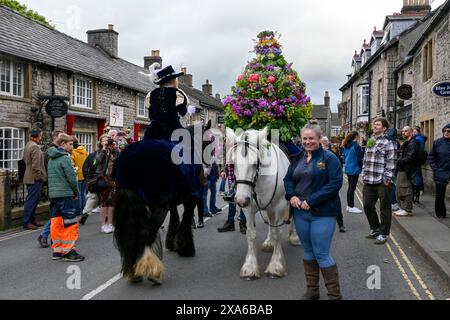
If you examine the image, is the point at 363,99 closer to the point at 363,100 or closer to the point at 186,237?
the point at 363,100

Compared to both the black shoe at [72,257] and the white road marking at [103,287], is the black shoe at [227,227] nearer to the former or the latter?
the black shoe at [72,257]

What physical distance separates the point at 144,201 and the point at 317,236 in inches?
85.7

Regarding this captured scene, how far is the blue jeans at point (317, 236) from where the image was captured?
165 inches

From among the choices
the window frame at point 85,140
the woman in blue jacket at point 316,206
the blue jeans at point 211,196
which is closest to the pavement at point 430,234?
the woman in blue jacket at point 316,206

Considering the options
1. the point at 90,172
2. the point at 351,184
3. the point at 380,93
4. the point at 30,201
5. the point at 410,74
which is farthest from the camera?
the point at 380,93

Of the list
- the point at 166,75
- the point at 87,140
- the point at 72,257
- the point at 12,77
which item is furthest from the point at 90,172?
the point at 87,140

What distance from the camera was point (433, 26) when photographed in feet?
46.1

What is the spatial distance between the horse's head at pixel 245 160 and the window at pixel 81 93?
1367cm

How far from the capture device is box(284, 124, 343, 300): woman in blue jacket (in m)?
4.20

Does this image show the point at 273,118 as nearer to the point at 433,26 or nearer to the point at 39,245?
the point at 39,245

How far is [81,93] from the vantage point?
1756cm

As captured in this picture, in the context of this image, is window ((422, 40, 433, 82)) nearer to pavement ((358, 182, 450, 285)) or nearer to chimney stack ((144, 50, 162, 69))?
pavement ((358, 182, 450, 285))

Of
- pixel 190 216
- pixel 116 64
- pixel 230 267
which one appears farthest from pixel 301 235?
pixel 116 64

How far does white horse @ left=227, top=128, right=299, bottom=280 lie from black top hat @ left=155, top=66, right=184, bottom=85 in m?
1.40
